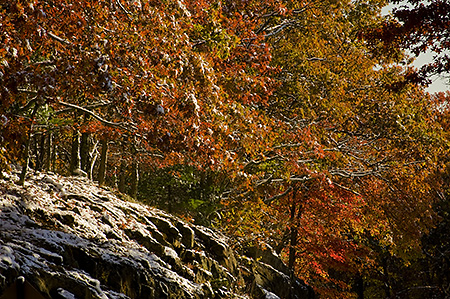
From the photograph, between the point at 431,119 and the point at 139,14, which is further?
the point at 431,119

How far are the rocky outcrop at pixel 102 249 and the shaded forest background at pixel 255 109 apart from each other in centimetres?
115

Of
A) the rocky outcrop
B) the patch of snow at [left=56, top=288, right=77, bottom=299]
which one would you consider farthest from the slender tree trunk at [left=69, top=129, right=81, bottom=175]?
the patch of snow at [left=56, top=288, right=77, bottom=299]

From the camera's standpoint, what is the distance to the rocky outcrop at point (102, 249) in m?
6.41

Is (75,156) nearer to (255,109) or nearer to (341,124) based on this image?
(255,109)

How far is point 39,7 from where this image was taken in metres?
5.60

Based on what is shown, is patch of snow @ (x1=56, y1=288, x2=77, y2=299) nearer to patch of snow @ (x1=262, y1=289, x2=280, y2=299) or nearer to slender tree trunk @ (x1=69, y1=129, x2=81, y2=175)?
patch of snow @ (x1=262, y1=289, x2=280, y2=299)

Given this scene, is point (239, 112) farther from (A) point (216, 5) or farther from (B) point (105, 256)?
(B) point (105, 256)

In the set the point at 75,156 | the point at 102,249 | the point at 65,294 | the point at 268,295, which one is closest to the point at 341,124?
the point at 268,295

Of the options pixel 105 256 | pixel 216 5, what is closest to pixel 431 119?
pixel 216 5

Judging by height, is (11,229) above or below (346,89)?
below

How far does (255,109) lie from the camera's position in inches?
537

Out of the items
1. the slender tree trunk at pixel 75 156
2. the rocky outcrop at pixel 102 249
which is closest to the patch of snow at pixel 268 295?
the rocky outcrop at pixel 102 249

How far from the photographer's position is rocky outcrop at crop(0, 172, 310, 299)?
6414 millimetres

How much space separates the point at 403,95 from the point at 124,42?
36.6ft
